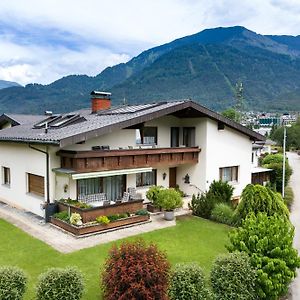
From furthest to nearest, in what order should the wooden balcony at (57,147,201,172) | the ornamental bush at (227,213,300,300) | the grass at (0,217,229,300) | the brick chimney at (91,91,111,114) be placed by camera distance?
the brick chimney at (91,91,111,114) → the wooden balcony at (57,147,201,172) → the grass at (0,217,229,300) → the ornamental bush at (227,213,300,300)

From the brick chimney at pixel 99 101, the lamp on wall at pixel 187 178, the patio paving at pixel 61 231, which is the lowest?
the patio paving at pixel 61 231

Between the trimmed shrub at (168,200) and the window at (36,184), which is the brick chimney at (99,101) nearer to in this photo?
the window at (36,184)

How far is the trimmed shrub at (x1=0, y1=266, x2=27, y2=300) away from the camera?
834cm

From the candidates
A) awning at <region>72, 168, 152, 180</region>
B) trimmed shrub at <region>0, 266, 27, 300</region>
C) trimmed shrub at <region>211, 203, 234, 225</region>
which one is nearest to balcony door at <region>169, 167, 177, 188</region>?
awning at <region>72, 168, 152, 180</region>

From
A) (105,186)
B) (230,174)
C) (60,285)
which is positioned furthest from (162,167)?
(60,285)

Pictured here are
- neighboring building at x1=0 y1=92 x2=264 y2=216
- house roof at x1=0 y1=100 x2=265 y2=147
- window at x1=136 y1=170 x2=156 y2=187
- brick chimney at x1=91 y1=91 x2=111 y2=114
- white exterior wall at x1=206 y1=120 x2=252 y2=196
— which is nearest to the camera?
house roof at x1=0 y1=100 x2=265 y2=147

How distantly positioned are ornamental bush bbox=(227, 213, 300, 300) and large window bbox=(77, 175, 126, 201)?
32.0 ft

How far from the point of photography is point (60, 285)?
28.1 ft

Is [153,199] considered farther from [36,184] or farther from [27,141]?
[27,141]

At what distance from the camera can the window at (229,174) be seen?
24891 millimetres

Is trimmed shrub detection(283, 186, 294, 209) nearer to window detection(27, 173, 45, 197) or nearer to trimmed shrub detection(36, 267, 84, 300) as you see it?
window detection(27, 173, 45, 197)

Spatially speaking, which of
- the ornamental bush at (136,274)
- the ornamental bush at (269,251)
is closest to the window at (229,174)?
the ornamental bush at (269,251)

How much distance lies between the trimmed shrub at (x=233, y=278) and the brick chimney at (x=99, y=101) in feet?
62.9

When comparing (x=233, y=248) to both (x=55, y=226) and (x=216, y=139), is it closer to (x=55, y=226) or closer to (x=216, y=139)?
(x=55, y=226)
